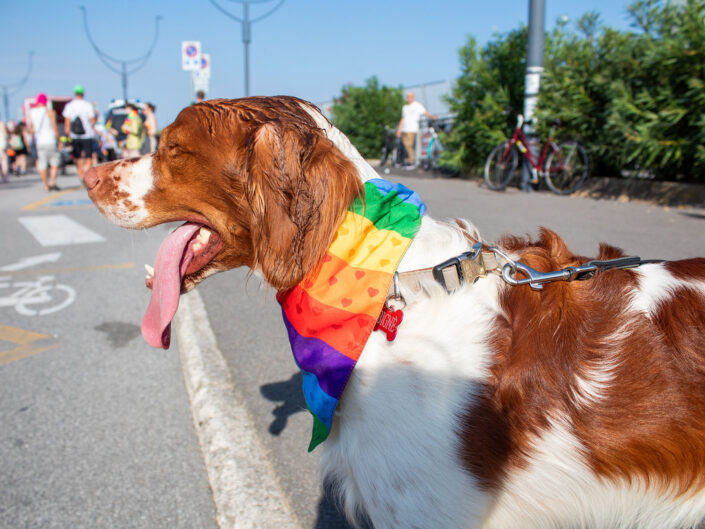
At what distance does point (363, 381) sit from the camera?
1.52 m

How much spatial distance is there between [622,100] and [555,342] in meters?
7.86

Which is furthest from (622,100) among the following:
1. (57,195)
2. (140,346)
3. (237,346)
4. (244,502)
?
(57,195)

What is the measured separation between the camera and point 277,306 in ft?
16.0

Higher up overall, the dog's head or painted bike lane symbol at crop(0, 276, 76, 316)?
the dog's head

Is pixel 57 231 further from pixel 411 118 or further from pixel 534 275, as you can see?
pixel 411 118

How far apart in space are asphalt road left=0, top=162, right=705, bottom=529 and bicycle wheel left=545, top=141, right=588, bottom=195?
229cm

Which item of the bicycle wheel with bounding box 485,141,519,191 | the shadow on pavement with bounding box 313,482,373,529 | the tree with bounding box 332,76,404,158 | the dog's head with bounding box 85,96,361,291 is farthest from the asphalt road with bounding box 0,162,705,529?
the tree with bounding box 332,76,404,158

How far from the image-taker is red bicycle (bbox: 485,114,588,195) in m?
9.40

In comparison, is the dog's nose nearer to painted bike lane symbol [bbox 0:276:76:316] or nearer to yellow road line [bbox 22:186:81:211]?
painted bike lane symbol [bbox 0:276:76:316]

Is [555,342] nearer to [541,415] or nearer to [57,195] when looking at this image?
[541,415]

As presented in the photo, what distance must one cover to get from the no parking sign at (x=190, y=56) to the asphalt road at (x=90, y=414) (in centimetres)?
1424

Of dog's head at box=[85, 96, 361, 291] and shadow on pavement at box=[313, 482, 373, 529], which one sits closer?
dog's head at box=[85, 96, 361, 291]

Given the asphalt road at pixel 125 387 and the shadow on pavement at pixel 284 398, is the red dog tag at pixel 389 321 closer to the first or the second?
the asphalt road at pixel 125 387

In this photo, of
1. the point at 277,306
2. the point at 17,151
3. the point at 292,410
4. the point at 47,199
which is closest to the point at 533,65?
the point at 277,306
